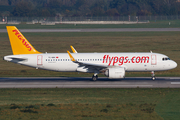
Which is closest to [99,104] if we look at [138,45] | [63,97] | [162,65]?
[63,97]

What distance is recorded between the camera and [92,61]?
4141 cm

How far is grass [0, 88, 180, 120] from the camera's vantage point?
2392 cm

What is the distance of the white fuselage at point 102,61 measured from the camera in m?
40.8

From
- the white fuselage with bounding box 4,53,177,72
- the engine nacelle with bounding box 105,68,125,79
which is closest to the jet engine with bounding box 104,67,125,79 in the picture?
the engine nacelle with bounding box 105,68,125,79

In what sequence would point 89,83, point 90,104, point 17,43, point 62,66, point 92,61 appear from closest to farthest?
point 90,104 → point 89,83 → point 92,61 → point 62,66 → point 17,43

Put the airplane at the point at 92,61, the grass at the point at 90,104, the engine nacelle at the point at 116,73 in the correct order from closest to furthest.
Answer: the grass at the point at 90,104
the engine nacelle at the point at 116,73
the airplane at the point at 92,61

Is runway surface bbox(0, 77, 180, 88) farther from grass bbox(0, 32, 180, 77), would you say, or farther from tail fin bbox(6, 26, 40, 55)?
grass bbox(0, 32, 180, 77)

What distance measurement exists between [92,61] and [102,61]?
142cm

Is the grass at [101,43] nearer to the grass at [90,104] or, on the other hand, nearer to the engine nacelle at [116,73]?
the engine nacelle at [116,73]

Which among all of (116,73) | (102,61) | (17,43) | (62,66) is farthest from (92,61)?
(17,43)

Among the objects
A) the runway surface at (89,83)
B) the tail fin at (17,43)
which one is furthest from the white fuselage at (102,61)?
the runway surface at (89,83)

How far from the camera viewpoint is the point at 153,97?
1195 inches

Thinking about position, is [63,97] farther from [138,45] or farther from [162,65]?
[138,45]

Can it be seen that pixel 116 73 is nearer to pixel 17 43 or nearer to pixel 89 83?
pixel 89 83
